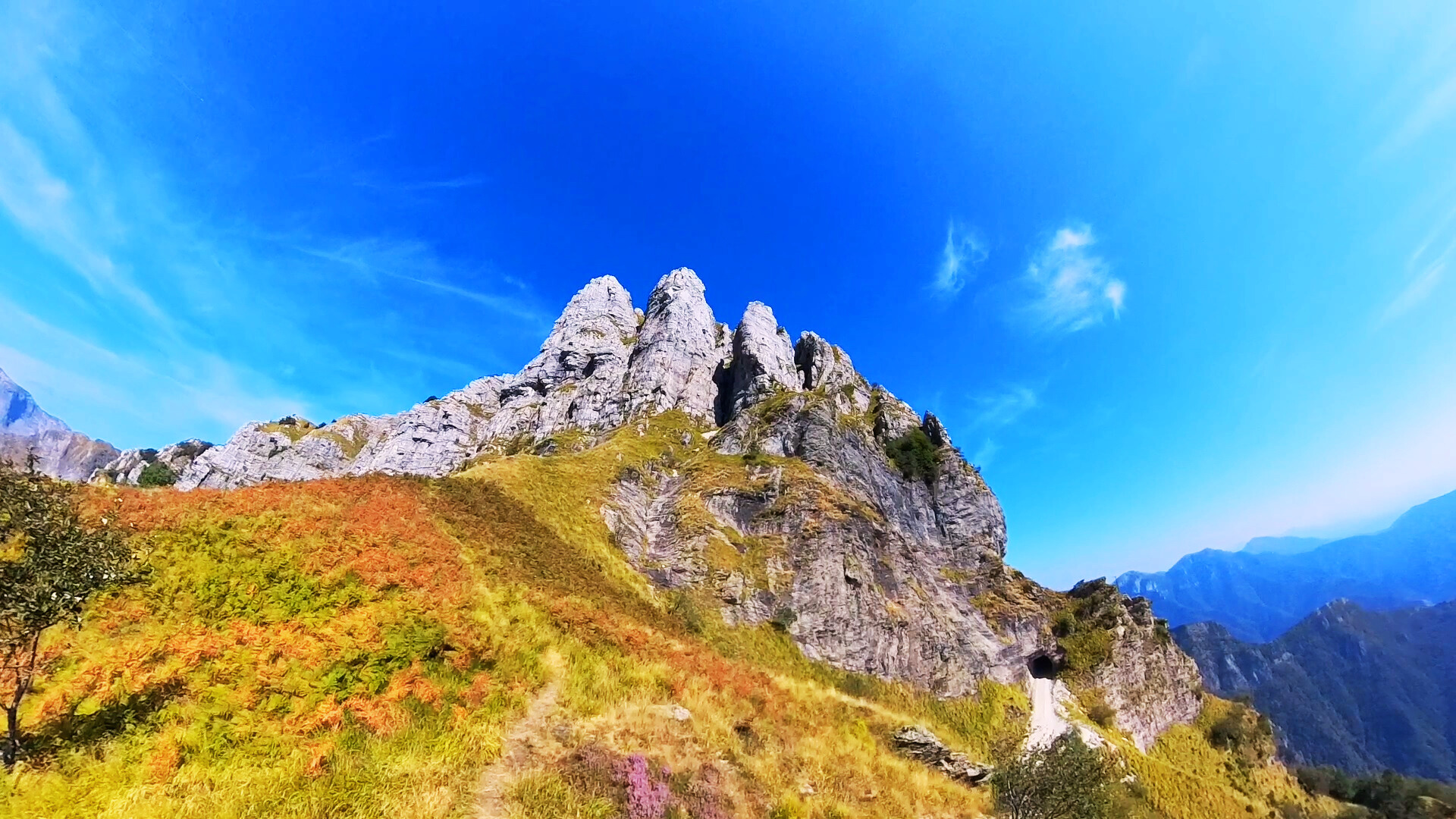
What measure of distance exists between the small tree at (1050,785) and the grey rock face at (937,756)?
4113mm

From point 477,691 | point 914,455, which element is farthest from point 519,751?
point 914,455

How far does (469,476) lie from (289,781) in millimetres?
37419

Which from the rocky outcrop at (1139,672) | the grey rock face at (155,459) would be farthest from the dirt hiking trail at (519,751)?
the grey rock face at (155,459)

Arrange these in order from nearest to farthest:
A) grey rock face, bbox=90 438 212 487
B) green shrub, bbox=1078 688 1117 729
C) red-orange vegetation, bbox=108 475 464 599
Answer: red-orange vegetation, bbox=108 475 464 599, green shrub, bbox=1078 688 1117 729, grey rock face, bbox=90 438 212 487

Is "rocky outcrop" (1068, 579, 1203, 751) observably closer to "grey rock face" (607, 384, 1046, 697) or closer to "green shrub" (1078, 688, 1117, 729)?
"green shrub" (1078, 688, 1117, 729)

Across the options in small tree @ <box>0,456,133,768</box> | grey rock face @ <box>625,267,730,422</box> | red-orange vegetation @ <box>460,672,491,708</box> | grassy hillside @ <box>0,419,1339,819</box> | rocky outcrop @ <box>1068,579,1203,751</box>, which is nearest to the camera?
small tree @ <box>0,456,133,768</box>

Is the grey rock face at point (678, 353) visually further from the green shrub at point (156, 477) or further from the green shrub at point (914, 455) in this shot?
the green shrub at point (156, 477)

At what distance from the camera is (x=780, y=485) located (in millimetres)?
61875

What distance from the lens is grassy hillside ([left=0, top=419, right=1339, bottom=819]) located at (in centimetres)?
1212

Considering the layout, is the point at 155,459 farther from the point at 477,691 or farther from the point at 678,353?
the point at 477,691

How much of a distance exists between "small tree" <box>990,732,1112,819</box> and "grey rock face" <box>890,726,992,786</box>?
411 centimetres

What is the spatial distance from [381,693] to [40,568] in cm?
823

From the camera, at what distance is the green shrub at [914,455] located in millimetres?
86188

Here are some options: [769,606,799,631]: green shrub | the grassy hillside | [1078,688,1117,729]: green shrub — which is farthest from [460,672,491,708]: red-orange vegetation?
[1078,688,1117,729]: green shrub
